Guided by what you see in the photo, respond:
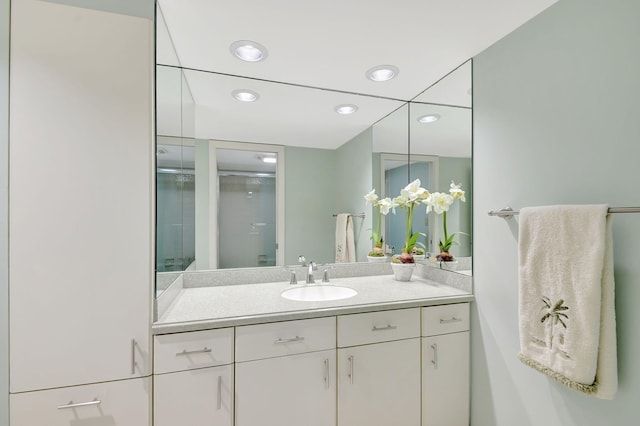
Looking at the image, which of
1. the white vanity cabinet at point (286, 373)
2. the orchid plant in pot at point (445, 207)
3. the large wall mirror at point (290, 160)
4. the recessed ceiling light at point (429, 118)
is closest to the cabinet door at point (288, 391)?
the white vanity cabinet at point (286, 373)

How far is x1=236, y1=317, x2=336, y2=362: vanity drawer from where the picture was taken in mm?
1284

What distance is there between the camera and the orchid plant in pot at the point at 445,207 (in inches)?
72.0

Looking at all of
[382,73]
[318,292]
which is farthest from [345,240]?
[382,73]

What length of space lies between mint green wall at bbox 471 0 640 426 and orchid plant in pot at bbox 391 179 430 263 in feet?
1.40

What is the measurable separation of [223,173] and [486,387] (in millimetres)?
2009

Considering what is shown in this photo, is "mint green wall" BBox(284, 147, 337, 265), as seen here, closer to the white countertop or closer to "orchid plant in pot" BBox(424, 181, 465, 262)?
the white countertop

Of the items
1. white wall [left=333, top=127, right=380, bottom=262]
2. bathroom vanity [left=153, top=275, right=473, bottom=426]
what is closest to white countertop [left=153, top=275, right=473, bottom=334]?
bathroom vanity [left=153, top=275, right=473, bottom=426]

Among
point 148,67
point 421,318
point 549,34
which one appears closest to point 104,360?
point 148,67

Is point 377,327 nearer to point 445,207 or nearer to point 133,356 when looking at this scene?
point 445,207

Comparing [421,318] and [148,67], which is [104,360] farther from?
[421,318]

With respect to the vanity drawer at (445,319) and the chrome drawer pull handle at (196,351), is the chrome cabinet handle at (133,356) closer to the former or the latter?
the chrome drawer pull handle at (196,351)

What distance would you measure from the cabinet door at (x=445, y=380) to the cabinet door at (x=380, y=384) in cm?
6

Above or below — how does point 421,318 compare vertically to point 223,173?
below

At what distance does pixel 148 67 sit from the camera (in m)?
1.15
